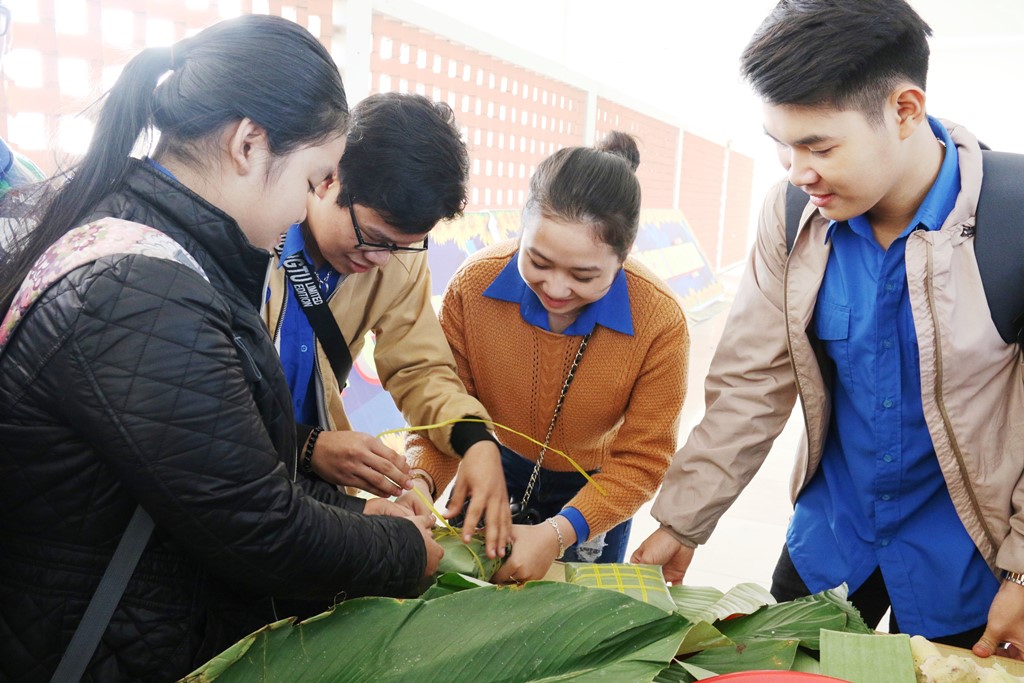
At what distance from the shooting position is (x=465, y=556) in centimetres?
130

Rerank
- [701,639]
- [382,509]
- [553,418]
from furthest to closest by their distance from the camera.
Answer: [553,418] < [382,509] < [701,639]

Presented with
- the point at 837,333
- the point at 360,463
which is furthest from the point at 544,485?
the point at 837,333

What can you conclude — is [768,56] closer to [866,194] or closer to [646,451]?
[866,194]

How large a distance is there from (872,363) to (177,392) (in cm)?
114

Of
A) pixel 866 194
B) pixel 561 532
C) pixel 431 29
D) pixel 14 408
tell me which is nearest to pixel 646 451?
pixel 561 532

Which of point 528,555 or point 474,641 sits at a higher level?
point 474,641

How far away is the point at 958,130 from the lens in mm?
1417

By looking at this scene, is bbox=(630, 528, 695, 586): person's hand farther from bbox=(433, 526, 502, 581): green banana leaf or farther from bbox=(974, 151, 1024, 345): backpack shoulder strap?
bbox=(974, 151, 1024, 345): backpack shoulder strap

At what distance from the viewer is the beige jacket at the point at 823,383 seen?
130 cm

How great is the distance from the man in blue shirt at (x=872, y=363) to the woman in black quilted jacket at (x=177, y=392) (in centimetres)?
72

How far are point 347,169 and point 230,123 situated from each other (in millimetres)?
414

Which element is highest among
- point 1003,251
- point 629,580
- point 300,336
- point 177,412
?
point 1003,251

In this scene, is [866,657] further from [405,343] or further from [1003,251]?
[405,343]

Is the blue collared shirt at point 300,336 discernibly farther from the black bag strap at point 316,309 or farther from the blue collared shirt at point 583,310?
the blue collared shirt at point 583,310
